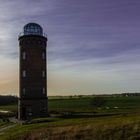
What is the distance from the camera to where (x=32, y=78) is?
55.2 m

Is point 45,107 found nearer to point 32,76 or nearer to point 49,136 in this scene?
point 32,76

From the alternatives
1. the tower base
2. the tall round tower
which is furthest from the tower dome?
the tower base

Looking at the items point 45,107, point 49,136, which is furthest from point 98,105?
point 49,136

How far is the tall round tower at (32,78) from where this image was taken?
55.2 m

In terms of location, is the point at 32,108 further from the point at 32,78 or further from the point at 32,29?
the point at 32,29

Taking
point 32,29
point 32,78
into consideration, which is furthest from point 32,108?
point 32,29

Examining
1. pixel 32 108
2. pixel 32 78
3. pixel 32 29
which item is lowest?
pixel 32 108

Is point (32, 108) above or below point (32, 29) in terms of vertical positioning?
below

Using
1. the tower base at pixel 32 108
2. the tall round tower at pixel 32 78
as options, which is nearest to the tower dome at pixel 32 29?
the tall round tower at pixel 32 78

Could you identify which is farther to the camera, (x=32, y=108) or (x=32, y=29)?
(x=32, y=29)

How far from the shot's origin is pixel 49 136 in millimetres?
29078

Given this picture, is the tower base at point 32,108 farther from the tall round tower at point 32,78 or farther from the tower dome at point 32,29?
the tower dome at point 32,29

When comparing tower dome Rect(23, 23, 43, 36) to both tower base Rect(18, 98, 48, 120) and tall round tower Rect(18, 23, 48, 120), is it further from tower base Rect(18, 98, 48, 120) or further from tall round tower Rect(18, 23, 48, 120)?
tower base Rect(18, 98, 48, 120)

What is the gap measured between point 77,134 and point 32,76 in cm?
2821
